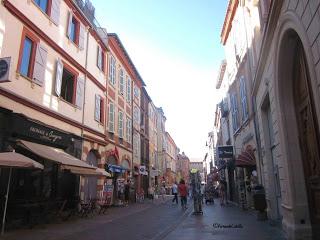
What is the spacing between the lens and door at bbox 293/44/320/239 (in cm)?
764

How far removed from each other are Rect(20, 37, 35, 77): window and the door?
421 inches

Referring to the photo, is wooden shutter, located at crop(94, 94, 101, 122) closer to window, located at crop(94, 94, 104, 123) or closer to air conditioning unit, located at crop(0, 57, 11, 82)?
window, located at crop(94, 94, 104, 123)

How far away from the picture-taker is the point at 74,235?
11375mm

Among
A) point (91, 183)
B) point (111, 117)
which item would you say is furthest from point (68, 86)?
point (111, 117)

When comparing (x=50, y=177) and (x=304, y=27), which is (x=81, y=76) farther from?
(x=304, y=27)

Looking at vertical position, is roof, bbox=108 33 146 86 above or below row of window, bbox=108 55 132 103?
above

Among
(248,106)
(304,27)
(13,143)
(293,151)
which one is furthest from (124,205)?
(304,27)

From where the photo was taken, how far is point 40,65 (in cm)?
1588

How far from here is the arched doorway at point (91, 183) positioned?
21266 mm

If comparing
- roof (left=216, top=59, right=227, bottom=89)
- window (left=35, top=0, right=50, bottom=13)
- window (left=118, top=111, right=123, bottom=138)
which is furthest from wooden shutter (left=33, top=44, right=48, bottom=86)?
roof (left=216, top=59, right=227, bottom=89)

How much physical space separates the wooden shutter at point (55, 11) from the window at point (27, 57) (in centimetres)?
244

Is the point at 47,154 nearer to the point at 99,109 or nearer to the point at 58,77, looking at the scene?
the point at 58,77

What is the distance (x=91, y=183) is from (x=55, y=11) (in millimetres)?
10268

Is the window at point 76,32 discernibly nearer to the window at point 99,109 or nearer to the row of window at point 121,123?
the window at point 99,109
